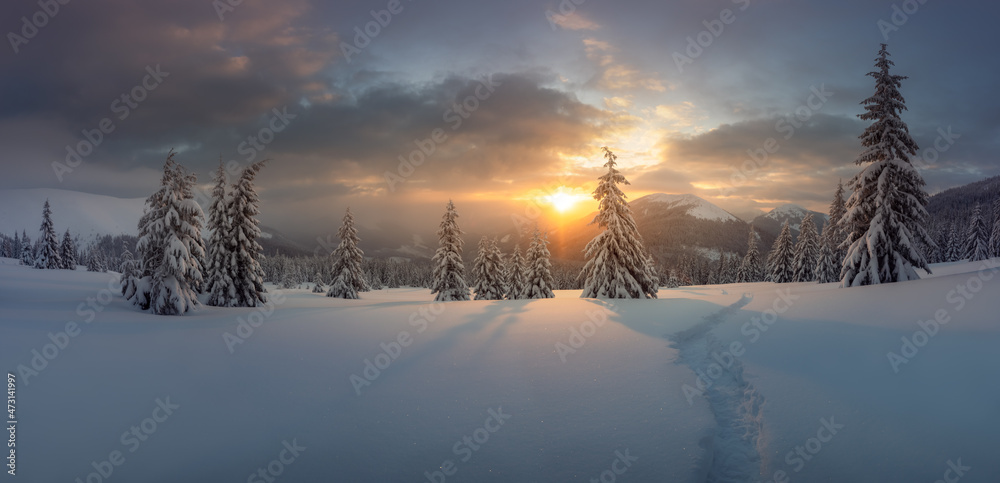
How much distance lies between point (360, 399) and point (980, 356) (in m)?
13.6

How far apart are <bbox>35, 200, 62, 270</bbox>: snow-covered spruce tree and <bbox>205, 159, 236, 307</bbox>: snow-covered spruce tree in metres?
51.2

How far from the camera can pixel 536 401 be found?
8.23 metres

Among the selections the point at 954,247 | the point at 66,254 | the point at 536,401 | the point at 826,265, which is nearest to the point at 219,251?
the point at 536,401

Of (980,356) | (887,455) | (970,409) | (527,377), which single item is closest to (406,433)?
(527,377)

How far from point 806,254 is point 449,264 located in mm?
53042

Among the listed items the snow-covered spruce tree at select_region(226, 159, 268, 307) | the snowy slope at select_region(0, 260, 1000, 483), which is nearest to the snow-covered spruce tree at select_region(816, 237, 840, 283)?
the snowy slope at select_region(0, 260, 1000, 483)

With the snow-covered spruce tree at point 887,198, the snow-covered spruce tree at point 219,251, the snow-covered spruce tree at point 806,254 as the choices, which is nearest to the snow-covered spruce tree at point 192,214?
the snow-covered spruce tree at point 219,251

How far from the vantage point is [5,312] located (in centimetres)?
1656

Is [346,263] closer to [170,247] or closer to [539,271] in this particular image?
[539,271]

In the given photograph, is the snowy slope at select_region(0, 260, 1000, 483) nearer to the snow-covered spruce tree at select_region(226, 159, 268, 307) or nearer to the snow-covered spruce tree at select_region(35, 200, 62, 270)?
the snow-covered spruce tree at select_region(226, 159, 268, 307)

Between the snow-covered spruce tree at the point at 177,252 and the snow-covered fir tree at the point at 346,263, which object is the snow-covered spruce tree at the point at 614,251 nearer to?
the snow-covered spruce tree at the point at 177,252

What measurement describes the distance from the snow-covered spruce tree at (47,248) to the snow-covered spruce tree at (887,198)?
93.8 meters

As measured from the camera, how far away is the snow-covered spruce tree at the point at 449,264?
39.8 m

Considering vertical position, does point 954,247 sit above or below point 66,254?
above
